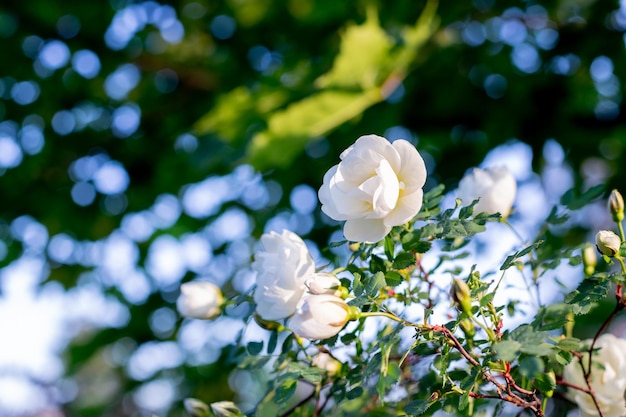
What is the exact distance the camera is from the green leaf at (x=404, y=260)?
1.34 feet

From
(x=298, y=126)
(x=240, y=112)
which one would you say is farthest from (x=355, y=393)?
(x=240, y=112)

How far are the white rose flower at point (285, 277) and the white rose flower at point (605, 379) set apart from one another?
0.19m

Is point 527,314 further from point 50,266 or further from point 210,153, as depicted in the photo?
point 50,266

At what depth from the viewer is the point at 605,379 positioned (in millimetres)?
440

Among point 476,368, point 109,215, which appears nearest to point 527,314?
point 476,368

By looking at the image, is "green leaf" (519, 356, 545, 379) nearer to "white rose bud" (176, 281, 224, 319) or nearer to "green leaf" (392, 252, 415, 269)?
"green leaf" (392, 252, 415, 269)

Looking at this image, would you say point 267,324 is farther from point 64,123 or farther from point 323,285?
point 64,123

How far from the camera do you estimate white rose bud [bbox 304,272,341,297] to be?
0.36m

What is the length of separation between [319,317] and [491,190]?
0.62 feet

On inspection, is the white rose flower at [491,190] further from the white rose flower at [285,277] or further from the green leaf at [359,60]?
the green leaf at [359,60]

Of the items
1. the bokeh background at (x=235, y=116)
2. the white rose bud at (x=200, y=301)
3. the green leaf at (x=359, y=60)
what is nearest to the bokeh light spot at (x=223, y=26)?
the bokeh background at (x=235, y=116)

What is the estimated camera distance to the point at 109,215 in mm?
1655

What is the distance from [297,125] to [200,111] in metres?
0.57

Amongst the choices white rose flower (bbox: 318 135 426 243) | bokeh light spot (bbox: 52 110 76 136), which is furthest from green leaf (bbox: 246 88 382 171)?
bokeh light spot (bbox: 52 110 76 136)
